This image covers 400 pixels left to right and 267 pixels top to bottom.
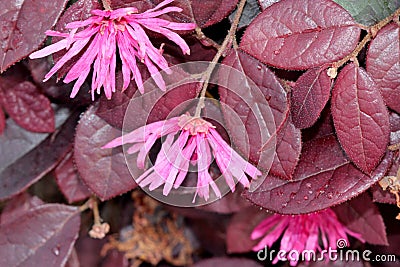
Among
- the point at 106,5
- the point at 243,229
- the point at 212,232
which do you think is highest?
the point at 106,5

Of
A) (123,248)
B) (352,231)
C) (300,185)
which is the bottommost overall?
(123,248)

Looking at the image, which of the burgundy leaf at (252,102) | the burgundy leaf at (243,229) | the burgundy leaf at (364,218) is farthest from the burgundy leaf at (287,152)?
the burgundy leaf at (243,229)

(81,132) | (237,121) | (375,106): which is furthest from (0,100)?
(375,106)

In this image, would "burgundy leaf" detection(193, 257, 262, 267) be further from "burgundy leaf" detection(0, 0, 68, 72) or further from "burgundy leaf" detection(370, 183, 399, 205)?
"burgundy leaf" detection(0, 0, 68, 72)

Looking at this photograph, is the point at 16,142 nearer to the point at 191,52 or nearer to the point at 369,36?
the point at 191,52

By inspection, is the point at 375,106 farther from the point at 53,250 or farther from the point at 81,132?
the point at 53,250

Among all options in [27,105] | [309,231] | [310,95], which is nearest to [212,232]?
[309,231]
